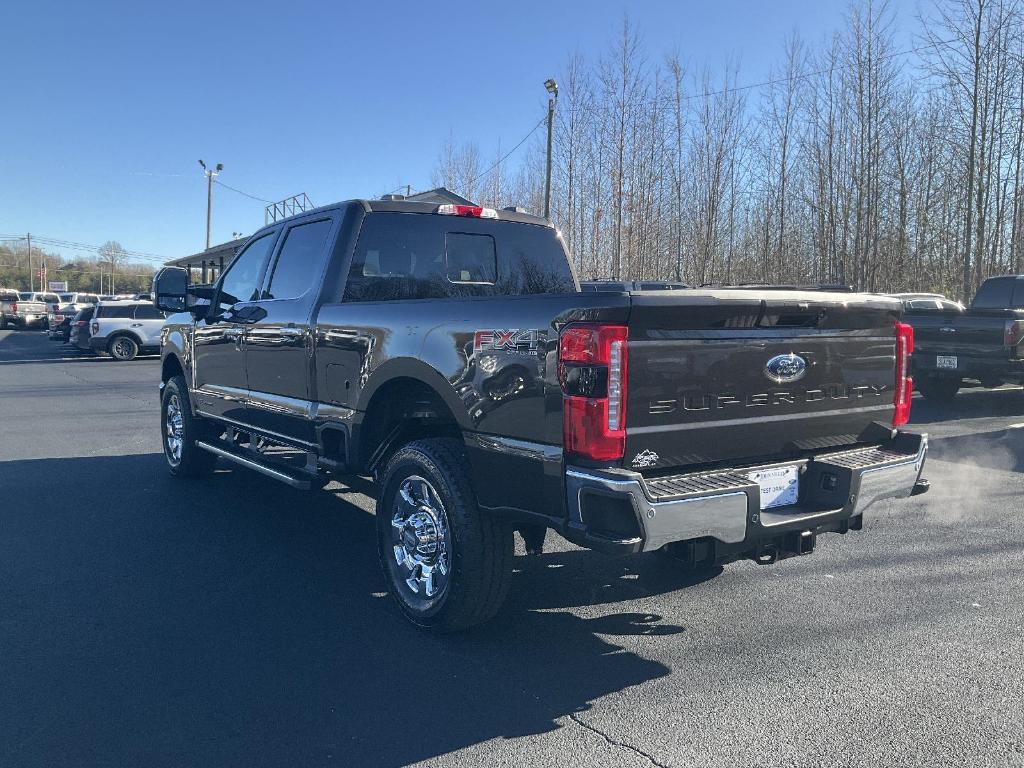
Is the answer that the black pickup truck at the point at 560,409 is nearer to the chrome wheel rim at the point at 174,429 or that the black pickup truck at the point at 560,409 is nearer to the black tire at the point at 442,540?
the black tire at the point at 442,540

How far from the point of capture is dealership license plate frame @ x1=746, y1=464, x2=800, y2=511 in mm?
3426

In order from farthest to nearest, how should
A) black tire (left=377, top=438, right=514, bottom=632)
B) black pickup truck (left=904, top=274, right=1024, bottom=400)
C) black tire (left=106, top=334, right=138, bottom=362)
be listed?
black tire (left=106, top=334, right=138, bottom=362) → black pickup truck (left=904, top=274, right=1024, bottom=400) → black tire (left=377, top=438, right=514, bottom=632)

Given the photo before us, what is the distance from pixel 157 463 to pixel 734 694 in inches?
260

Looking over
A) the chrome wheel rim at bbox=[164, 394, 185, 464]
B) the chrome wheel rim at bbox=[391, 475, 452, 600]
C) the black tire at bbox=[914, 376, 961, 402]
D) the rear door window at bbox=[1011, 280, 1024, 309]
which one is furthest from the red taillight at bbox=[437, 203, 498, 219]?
the rear door window at bbox=[1011, 280, 1024, 309]

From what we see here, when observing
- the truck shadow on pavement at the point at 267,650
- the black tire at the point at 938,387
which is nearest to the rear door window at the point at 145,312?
the truck shadow on pavement at the point at 267,650

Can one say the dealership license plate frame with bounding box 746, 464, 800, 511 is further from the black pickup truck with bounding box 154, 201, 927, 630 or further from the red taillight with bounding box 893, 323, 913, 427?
the red taillight with bounding box 893, 323, 913, 427

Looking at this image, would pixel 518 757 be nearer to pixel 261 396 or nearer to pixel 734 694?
pixel 734 694

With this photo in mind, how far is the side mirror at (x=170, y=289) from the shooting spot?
624cm

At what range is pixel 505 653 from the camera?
12.1 ft

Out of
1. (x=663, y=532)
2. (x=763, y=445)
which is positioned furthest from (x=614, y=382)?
(x=763, y=445)

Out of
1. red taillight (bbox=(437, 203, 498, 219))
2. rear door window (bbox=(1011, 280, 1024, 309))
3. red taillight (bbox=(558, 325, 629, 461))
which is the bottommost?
red taillight (bbox=(558, 325, 629, 461))

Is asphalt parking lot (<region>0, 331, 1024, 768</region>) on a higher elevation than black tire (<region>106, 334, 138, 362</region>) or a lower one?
lower

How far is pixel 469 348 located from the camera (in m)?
3.57

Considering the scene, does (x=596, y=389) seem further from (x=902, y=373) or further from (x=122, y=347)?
A: (x=122, y=347)
